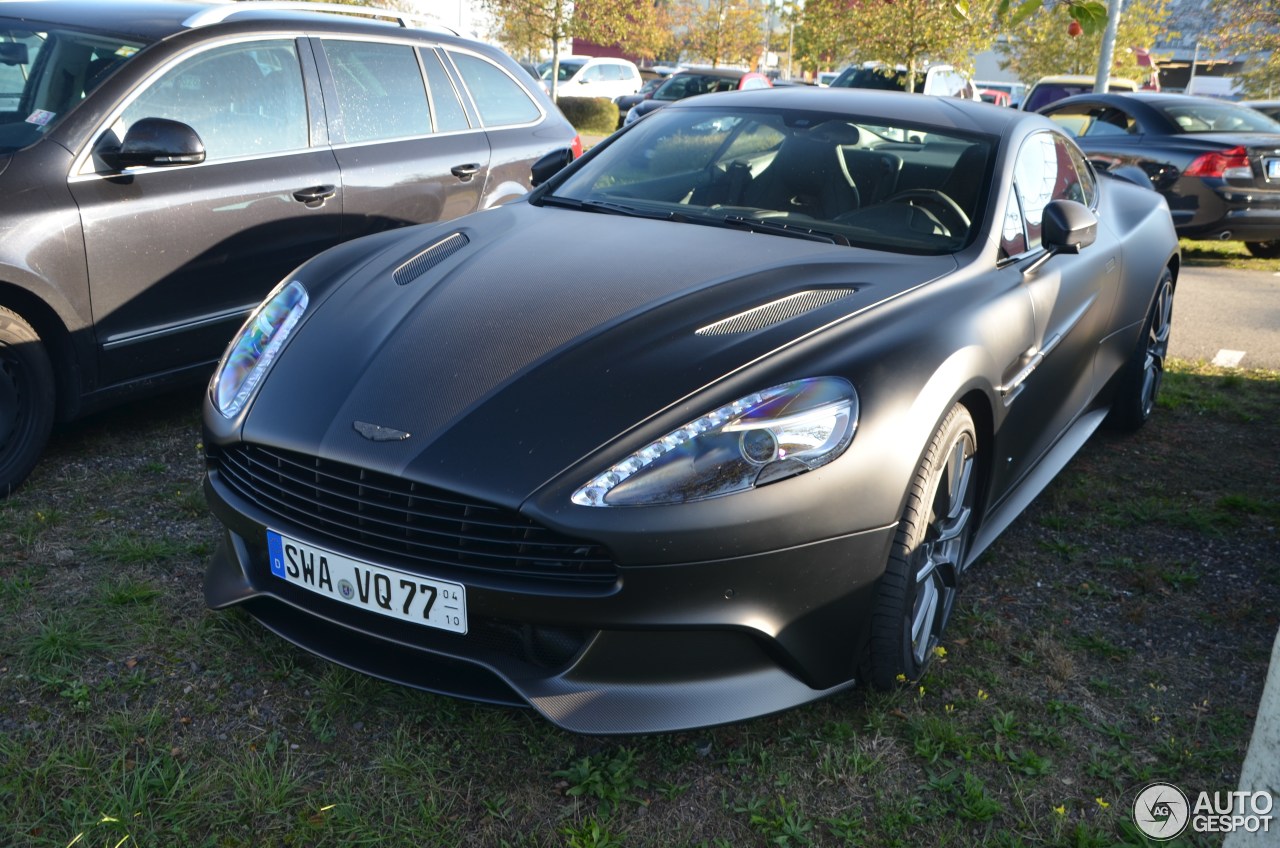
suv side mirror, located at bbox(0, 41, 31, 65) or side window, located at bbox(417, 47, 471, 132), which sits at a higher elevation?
suv side mirror, located at bbox(0, 41, 31, 65)

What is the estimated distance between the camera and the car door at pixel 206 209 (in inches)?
151

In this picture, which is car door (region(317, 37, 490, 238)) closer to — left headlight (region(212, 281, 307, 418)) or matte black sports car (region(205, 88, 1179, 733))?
matte black sports car (region(205, 88, 1179, 733))

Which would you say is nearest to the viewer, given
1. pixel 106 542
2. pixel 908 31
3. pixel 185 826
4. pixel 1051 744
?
pixel 185 826

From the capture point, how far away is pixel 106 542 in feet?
11.2

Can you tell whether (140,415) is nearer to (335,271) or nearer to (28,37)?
(28,37)

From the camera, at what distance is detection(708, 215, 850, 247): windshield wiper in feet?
11.0

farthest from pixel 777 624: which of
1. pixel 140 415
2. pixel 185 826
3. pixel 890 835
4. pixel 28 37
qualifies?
pixel 28 37

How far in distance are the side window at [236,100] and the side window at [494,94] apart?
42.1 inches

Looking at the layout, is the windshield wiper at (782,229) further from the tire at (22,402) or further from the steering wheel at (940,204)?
the tire at (22,402)

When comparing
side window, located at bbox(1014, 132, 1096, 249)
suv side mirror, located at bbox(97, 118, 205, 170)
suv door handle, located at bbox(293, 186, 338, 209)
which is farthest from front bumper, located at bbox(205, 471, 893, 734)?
suv door handle, located at bbox(293, 186, 338, 209)

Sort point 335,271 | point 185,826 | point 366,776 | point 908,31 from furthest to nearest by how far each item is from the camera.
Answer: point 908,31 < point 335,271 < point 366,776 < point 185,826

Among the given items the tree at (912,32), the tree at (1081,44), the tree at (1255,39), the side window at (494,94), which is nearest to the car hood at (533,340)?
the side window at (494,94)

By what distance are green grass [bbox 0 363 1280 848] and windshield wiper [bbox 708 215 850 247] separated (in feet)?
3.71

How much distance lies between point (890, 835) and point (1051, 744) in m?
0.58
